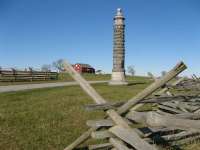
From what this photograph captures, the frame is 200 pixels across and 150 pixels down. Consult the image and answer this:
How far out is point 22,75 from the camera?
39.0 metres

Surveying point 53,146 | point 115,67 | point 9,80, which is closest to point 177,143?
point 53,146

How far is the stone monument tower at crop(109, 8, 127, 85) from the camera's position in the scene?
31077mm

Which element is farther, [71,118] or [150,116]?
[71,118]

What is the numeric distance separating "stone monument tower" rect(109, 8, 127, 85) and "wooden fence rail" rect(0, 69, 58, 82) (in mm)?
11975

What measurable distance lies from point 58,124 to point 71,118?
1125 millimetres

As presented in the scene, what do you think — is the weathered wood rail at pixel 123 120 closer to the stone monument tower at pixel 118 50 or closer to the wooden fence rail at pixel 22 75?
the stone monument tower at pixel 118 50

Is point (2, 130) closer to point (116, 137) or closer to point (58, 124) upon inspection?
point (58, 124)

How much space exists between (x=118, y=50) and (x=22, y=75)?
1287 cm

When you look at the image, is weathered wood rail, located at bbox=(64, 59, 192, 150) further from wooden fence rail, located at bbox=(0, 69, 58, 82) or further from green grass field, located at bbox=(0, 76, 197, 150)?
wooden fence rail, located at bbox=(0, 69, 58, 82)

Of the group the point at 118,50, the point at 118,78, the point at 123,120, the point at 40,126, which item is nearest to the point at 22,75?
the point at 118,78

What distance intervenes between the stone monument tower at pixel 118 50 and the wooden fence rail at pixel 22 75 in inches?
471

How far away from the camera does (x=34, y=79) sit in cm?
4056

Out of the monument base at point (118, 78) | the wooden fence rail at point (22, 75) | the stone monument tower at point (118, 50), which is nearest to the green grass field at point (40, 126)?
the monument base at point (118, 78)

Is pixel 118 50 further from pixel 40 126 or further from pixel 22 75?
pixel 40 126
